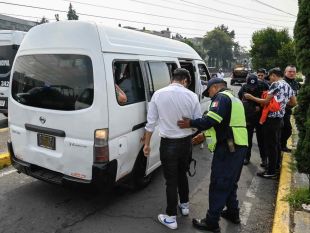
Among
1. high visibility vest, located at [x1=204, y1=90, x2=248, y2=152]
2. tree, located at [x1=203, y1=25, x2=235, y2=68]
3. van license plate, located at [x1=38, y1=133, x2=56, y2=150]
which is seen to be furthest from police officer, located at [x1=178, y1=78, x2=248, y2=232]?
tree, located at [x1=203, y1=25, x2=235, y2=68]

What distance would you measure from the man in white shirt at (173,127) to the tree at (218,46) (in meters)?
96.7

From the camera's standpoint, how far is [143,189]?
4730 mm

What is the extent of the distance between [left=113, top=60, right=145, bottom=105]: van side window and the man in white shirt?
18.1 inches

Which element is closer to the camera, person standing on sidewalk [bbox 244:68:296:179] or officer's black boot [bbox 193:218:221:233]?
officer's black boot [bbox 193:218:221:233]

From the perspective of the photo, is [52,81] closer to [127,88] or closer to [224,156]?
[127,88]

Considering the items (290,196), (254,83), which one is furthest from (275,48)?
(290,196)

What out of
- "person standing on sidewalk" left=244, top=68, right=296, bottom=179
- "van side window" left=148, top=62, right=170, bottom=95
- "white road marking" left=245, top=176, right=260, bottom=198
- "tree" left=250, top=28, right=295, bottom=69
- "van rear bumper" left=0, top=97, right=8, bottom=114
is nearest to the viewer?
"van side window" left=148, top=62, right=170, bottom=95

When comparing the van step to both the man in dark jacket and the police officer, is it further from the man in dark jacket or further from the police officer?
the man in dark jacket

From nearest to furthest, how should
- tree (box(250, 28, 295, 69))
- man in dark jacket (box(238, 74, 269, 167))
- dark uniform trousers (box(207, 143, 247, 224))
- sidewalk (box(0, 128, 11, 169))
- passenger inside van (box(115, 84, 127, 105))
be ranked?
dark uniform trousers (box(207, 143, 247, 224))
passenger inside van (box(115, 84, 127, 105))
sidewalk (box(0, 128, 11, 169))
man in dark jacket (box(238, 74, 269, 167))
tree (box(250, 28, 295, 69))

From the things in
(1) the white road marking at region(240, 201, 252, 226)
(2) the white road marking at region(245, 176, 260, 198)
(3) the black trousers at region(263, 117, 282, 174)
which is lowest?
(1) the white road marking at region(240, 201, 252, 226)

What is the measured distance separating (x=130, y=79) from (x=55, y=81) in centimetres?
90

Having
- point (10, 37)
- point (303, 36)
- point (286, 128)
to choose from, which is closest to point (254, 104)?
point (286, 128)

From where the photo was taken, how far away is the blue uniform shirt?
3299mm

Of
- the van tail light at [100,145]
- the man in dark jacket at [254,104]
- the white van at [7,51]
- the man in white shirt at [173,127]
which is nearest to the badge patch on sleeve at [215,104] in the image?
the man in white shirt at [173,127]
